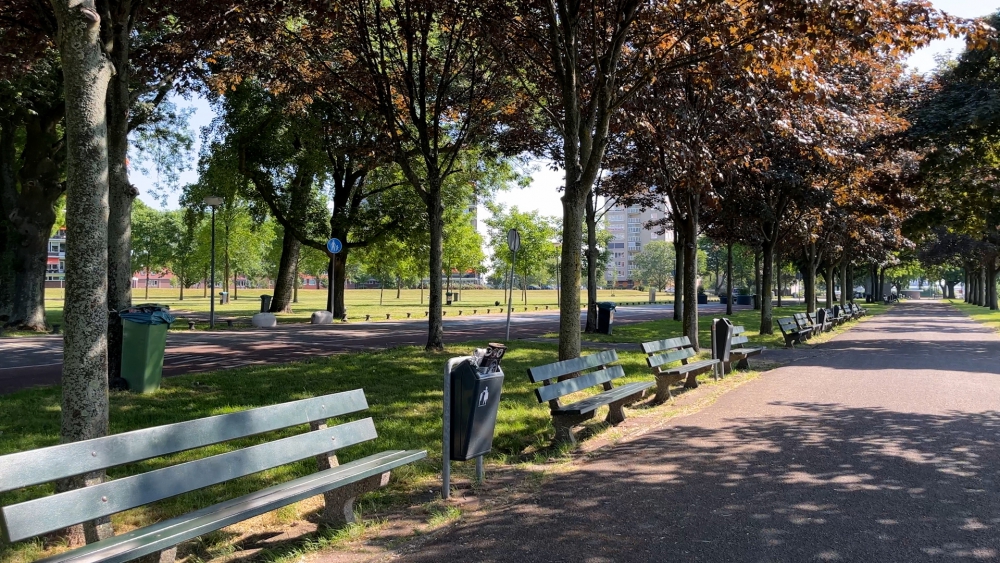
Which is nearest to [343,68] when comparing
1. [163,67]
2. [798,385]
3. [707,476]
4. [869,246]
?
[163,67]

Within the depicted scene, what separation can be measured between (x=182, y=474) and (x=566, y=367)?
176 inches

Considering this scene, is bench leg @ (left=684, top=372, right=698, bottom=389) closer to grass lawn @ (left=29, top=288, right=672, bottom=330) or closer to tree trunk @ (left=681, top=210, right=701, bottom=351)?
tree trunk @ (left=681, top=210, right=701, bottom=351)

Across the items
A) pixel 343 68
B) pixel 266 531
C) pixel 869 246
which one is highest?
pixel 343 68

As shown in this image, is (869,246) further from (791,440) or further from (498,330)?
(791,440)

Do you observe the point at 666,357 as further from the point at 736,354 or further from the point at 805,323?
the point at 805,323

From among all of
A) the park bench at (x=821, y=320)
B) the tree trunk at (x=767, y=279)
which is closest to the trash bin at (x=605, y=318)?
the tree trunk at (x=767, y=279)

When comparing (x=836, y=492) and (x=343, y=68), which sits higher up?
(x=343, y=68)

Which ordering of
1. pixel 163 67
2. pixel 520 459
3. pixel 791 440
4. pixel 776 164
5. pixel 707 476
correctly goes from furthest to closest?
pixel 776 164, pixel 163 67, pixel 791 440, pixel 520 459, pixel 707 476

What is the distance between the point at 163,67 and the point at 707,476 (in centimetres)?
1159

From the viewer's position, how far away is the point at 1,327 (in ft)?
62.4

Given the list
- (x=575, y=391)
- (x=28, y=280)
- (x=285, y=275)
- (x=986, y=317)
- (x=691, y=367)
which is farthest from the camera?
(x=986, y=317)

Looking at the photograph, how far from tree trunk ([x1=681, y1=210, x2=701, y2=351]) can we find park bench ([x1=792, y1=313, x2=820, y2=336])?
645 cm

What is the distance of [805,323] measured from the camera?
21.0 m

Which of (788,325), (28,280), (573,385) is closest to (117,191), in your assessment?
(573,385)
